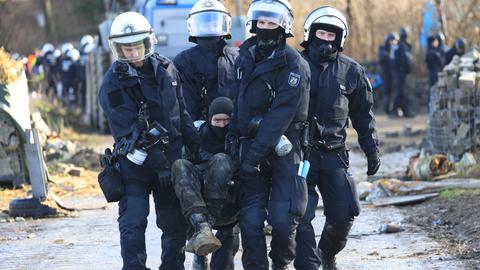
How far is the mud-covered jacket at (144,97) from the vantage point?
26.9ft

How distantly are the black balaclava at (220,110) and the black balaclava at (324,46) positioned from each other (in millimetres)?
764

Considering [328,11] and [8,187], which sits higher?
[328,11]

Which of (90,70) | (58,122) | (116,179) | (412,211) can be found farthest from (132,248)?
(90,70)

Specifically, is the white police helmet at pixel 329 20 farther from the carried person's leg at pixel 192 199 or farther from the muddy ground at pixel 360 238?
the muddy ground at pixel 360 238

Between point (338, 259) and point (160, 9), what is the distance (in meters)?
12.4

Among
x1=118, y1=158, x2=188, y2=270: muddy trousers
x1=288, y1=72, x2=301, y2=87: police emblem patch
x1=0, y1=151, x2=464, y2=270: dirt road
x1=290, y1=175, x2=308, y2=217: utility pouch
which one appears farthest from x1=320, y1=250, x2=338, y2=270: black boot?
x1=288, y1=72, x2=301, y2=87: police emblem patch

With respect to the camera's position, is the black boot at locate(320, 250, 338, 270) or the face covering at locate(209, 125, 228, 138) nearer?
the face covering at locate(209, 125, 228, 138)

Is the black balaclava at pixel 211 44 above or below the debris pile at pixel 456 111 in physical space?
above

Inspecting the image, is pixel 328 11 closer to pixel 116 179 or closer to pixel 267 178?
pixel 267 178

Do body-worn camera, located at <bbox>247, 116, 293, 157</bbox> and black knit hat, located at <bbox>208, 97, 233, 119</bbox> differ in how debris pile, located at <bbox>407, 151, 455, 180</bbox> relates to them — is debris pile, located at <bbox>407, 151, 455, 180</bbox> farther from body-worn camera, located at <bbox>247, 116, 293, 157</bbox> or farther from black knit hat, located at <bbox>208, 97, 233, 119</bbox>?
body-worn camera, located at <bbox>247, 116, 293, 157</bbox>

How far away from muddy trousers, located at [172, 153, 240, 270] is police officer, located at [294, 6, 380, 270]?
73 centimetres

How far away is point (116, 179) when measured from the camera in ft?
26.8

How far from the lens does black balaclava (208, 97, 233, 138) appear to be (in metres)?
8.50

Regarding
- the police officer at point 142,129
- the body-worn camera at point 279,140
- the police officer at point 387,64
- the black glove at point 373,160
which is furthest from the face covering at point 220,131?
the police officer at point 387,64
